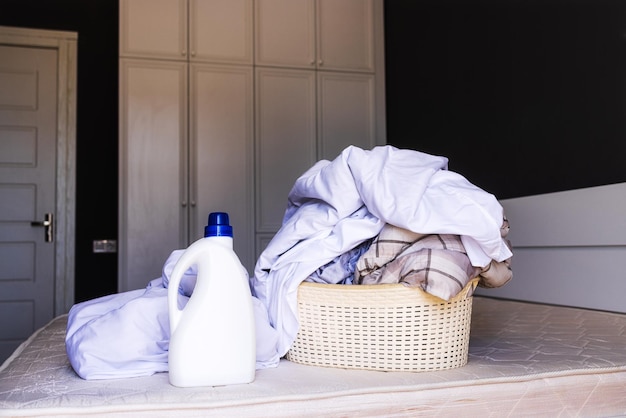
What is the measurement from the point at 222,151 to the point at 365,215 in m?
2.44

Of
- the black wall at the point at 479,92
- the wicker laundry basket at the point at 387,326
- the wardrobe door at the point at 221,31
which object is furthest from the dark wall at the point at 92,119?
the wicker laundry basket at the point at 387,326

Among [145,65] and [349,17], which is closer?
[145,65]

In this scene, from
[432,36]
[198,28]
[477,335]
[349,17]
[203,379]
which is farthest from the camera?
[349,17]

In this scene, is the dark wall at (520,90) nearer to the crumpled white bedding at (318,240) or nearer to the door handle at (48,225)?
the crumpled white bedding at (318,240)

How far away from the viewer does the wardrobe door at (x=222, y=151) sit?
136 inches

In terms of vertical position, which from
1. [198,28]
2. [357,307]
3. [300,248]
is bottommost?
[357,307]

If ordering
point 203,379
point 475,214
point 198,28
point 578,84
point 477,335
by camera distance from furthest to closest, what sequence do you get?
point 198,28 < point 578,84 < point 477,335 < point 475,214 < point 203,379

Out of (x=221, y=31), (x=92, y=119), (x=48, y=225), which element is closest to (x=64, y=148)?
(x=92, y=119)

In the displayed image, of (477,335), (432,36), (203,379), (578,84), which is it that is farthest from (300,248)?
(432,36)

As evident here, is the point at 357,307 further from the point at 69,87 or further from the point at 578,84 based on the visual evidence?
the point at 69,87

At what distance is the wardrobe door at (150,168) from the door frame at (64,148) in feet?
1.86

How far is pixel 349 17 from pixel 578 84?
1.95m

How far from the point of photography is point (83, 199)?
3.73m

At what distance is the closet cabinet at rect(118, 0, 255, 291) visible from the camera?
3352mm
